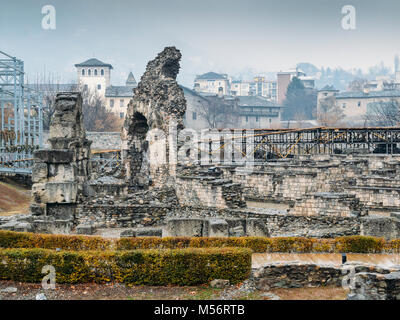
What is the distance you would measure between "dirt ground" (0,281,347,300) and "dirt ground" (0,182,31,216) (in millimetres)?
11725

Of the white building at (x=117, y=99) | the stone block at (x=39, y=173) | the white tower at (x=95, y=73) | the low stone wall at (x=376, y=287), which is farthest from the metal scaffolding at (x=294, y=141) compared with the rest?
the white tower at (x=95, y=73)

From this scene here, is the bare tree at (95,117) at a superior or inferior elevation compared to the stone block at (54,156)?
superior

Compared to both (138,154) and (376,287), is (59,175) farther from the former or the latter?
(376,287)

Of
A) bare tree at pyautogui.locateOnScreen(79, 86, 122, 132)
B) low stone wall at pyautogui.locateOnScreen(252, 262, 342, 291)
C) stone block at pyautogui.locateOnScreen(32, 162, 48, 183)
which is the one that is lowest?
low stone wall at pyautogui.locateOnScreen(252, 262, 342, 291)

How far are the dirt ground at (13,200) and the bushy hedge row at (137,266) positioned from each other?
11.1 metres

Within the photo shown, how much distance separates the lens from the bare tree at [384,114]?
2215 inches

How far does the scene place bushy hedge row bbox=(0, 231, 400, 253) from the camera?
11.6 meters

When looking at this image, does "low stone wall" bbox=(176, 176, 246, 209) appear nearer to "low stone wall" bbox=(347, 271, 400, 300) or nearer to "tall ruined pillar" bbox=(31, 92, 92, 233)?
"tall ruined pillar" bbox=(31, 92, 92, 233)

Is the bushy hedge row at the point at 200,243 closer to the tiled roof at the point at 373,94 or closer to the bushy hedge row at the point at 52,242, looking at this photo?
the bushy hedge row at the point at 52,242

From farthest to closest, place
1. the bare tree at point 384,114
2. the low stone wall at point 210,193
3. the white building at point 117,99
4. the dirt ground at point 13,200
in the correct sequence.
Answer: the white building at point 117,99
the bare tree at point 384,114
the dirt ground at point 13,200
the low stone wall at point 210,193

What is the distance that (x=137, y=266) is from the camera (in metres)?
10.0

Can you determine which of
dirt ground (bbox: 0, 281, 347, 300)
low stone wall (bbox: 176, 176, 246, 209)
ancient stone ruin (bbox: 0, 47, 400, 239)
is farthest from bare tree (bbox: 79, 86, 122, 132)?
dirt ground (bbox: 0, 281, 347, 300)
